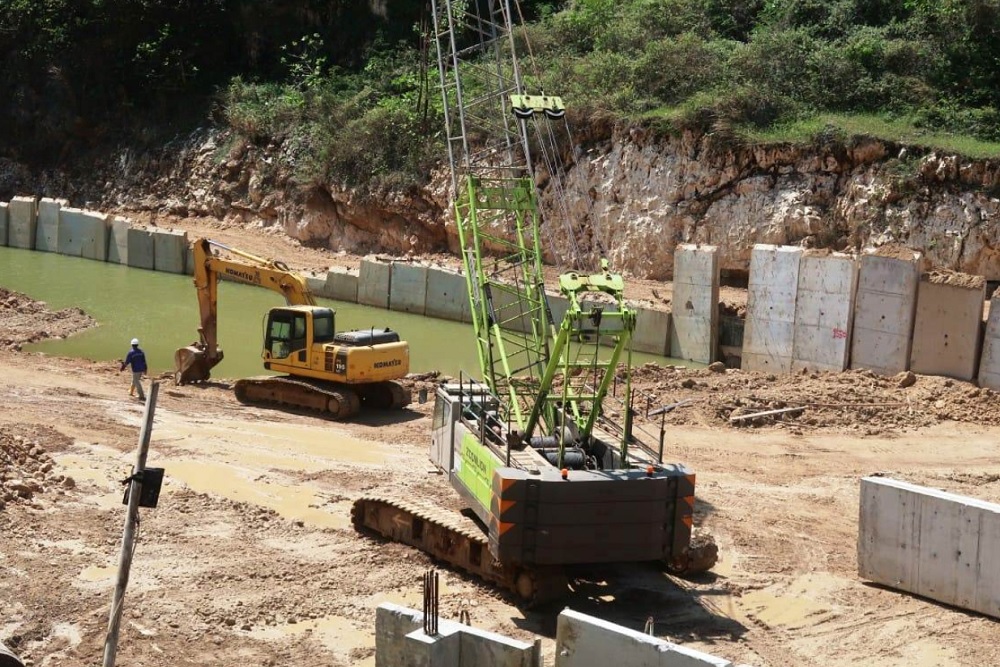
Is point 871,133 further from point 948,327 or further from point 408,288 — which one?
point 408,288

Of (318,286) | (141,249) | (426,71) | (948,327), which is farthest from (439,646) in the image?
(426,71)

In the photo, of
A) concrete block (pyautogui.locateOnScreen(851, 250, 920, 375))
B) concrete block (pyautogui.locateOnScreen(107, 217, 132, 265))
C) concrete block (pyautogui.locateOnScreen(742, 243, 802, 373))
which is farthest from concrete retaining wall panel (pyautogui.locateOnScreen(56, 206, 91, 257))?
concrete block (pyautogui.locateOnScreen(851, 250, 920, 375))

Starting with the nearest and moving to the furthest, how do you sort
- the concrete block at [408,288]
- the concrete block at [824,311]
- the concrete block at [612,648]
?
the concrete block at [612,648] < the concrete block at [824,311] < the concrete block at [408,288]

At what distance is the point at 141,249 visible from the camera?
122 feet

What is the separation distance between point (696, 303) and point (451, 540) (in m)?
14.1

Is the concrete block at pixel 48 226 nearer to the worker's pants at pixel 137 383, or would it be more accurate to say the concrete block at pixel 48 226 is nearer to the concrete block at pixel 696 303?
the worker's pants at pixel 137 383

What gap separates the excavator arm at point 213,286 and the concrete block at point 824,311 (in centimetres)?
938

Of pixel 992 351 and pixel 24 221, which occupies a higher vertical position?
pixel 24 221

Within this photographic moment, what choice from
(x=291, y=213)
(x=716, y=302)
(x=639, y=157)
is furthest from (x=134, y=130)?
(x=716, y=302)

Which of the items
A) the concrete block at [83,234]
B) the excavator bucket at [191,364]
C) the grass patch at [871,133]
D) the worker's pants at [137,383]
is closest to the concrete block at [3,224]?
the concrete block at [83,234]

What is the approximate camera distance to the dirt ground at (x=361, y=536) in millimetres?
12195

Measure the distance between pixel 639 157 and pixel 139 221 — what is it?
17302mm

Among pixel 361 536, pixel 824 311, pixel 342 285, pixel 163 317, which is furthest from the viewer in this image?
pixel 342 285

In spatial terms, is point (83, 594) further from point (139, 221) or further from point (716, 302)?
point (139, 221)
